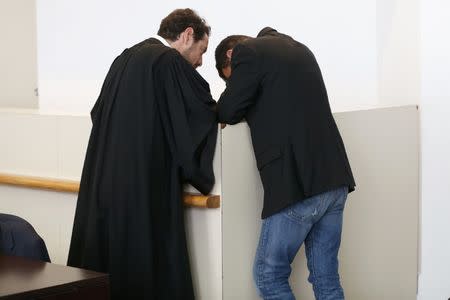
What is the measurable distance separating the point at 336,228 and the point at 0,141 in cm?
179

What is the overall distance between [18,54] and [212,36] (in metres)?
1.56

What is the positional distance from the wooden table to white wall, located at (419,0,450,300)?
2.27 m

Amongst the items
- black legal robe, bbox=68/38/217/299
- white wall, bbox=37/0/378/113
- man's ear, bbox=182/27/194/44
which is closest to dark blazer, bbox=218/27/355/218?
black legal robe, bbox=68/38/217/299

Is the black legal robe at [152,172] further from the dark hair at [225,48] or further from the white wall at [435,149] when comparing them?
the white wall at [435,149]

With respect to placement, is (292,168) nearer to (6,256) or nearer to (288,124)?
(288,124)

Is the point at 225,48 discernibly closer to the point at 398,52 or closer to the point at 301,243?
the point at 301,243

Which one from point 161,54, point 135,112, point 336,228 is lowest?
point 336,228

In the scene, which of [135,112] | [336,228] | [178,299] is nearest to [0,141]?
[135,112]

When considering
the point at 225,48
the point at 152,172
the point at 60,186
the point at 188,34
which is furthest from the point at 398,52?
the point at 60,186

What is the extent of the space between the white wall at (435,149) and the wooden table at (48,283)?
89.5 inches

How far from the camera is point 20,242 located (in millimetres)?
2732

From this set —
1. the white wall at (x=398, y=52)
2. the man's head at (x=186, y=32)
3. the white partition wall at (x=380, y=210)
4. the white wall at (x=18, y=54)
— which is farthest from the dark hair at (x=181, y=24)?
the white wall at (x=18, y=54)

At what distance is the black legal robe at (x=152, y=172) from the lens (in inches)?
128

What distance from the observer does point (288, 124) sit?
3.21 m
